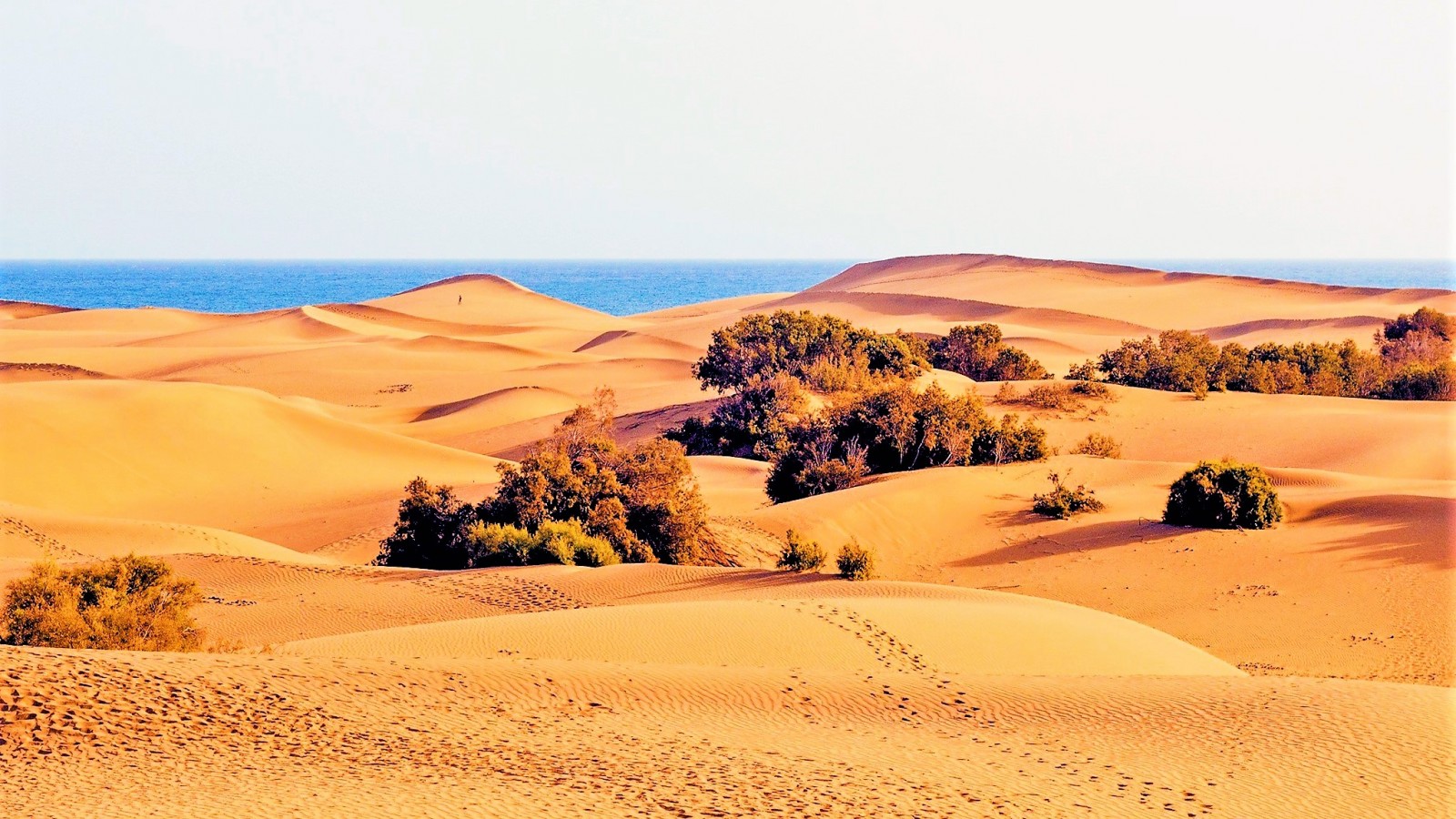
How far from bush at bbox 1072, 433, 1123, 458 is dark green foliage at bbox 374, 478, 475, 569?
12676 mm

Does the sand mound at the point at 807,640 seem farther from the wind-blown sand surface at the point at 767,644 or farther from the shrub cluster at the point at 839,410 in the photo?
the shrub cluster at the point at 839,410

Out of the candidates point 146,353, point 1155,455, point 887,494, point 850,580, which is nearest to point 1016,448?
point 887,494

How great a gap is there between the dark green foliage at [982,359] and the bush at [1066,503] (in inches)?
684

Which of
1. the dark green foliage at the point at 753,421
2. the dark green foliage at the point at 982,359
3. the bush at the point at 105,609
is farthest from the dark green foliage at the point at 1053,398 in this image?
the bush at the point at 105,609

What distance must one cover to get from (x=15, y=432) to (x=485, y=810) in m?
22.9

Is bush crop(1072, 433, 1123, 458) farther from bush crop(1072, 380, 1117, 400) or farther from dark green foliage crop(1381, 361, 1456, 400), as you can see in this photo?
dark green foliage crop(1381, 361, 1456, 400)

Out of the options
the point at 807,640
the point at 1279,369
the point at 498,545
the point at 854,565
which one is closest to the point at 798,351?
the point at 1279,369

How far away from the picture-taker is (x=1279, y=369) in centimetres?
3462

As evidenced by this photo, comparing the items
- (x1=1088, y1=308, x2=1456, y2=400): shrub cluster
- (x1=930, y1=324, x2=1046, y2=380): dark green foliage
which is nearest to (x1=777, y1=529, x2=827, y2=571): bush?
(x1=1088, y1=308, x2=1456, y2=400): shrub cluster

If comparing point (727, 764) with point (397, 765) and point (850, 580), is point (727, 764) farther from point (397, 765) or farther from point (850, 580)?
point (850, 580)

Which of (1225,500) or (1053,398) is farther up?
(1053,398)

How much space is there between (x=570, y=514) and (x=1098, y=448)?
1213 cm

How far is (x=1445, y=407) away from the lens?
28.0m

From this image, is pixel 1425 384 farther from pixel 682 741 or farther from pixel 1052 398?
pixel 682 741
